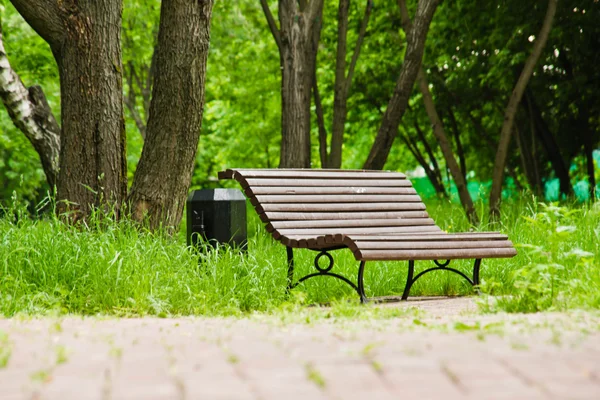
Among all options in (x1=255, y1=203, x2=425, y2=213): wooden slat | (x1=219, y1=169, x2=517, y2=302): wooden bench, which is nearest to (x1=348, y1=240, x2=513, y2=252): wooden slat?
(x1=219, y1=169, x2=517, y2=302): wooden bench

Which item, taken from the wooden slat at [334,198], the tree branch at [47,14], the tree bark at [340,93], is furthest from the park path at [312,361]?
Result: the tree bark at [340,93]

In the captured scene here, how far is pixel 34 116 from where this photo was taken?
29.4 feet

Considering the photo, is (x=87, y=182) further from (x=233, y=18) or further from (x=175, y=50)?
(x=233, y=18)

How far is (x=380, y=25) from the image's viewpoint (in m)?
16.9

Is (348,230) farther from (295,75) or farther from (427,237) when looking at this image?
(295,75)

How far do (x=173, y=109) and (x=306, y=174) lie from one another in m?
1.35

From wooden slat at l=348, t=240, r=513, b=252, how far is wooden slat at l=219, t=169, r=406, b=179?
4.01 ft

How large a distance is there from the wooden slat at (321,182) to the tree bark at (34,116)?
3.50m

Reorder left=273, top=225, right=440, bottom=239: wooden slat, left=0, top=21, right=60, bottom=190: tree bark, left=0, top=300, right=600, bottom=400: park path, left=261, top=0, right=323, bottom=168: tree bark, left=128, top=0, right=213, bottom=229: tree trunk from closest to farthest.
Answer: left=0, top=300, right=600, bottom=400: park path → left=273, top=225, right=440, bottom=239: wooden slat → left=128, top=0, right=213, bottom=229: tree trunk → left=0, top=21, right=60, bottom=190: tree bark → left=261, top=0, right=323, bottom=168: tree bark

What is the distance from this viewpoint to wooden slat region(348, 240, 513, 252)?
17.3 feet

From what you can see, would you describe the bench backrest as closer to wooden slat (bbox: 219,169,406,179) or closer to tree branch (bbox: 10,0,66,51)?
wooden slat (bbox: 219,169,406,179)

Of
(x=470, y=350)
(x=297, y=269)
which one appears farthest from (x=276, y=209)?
(x=470, y=350)

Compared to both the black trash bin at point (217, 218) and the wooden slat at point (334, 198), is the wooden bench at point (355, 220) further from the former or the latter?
the black trash bin at point (217, 218)

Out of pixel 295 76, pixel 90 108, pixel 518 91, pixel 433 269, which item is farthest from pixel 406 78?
pixel 90 108
